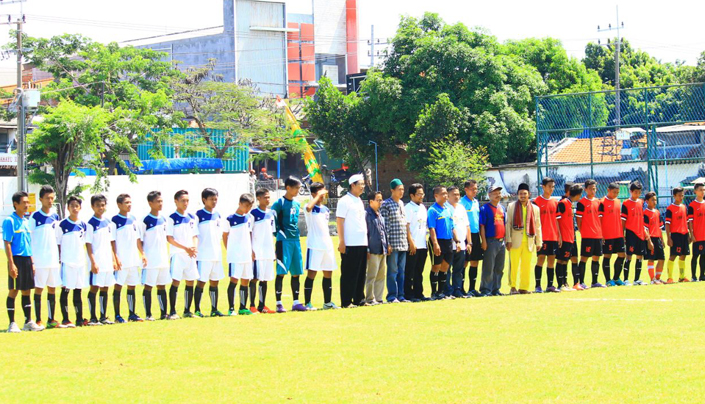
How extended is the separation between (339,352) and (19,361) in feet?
10.1

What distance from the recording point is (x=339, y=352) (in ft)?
27.7

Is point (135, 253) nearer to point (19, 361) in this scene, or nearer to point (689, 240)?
point (19, 361)

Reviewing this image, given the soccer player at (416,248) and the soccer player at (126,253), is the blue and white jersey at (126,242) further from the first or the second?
the soccer player at (416,248)

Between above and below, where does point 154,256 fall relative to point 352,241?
below

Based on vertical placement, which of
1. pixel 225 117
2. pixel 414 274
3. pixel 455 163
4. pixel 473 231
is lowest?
pixel 414 274

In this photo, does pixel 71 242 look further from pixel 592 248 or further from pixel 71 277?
pixel 592 248

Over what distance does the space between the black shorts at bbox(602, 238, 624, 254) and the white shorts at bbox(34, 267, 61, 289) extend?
9.31 m

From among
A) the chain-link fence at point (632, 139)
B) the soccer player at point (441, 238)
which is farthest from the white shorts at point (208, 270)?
the chain-link fence at point (632, 139)

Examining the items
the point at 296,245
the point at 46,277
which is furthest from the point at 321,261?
the point at 46,277

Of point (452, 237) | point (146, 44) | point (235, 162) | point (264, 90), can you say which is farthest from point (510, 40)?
point (452, 237)

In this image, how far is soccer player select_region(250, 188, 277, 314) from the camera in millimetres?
12148

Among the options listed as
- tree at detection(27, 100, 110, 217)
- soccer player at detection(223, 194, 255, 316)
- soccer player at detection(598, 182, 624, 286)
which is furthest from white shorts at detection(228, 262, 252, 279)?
tree at detection(27, 100, 110, 217)

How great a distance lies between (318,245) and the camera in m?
12.3

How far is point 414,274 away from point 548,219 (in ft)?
8.72
